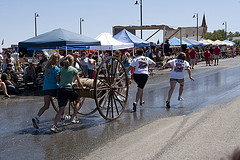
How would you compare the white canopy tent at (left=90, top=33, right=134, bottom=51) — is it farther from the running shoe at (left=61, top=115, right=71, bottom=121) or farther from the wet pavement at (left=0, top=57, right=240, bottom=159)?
the running shoe at (left=61, top=115, right=71, bottom=121)

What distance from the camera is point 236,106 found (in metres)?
8.50

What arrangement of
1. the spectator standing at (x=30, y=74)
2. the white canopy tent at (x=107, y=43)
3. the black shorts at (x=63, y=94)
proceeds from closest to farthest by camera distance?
the black shorts at (x=63, y=94) → the spectator standing at (x=30, y=74) → the white canopy tent at (x=107, y=43)

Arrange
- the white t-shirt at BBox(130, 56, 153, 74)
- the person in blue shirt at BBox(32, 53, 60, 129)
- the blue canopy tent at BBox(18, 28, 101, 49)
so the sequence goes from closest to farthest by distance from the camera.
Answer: the person in blue shirt at BBox(32, 53, 60, 129) < the white t-shirt at BBox(130, 56, 153, 74) < the blue canopy tent at BBox(18, 28, 101, 49)

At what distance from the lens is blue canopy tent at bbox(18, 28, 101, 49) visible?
1341cm

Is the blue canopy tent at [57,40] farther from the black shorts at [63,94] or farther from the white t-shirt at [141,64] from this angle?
the black shorts at [63,94]

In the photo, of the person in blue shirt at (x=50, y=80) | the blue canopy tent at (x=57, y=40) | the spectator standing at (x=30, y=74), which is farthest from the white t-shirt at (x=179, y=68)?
the spectator standing at (x=30, y=74)

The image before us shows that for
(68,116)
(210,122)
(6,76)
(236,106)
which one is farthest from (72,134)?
(6,76)

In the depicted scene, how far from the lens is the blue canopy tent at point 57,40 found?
13410 mm

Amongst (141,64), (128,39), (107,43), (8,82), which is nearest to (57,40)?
(8,82)

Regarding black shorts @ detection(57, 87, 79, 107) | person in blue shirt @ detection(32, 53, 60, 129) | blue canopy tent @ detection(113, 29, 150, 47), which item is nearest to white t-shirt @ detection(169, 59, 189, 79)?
black shorts @ detection(57, 87, 79, 107)

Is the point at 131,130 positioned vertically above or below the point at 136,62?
below

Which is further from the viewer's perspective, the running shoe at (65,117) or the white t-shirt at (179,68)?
the white t-shirt at (179,68)

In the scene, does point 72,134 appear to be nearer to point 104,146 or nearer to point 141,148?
Result: point 104,146

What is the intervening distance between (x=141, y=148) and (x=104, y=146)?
0.67 metres
